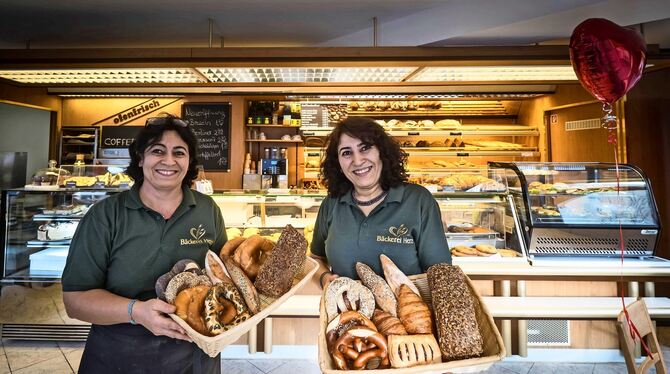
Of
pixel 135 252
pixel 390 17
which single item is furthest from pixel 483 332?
pixel 390 17

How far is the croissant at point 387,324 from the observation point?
864 millimetres

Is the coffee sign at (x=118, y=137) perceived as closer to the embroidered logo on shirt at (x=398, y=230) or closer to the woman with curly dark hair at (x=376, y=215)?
the woman with curly dark hair at (x=376, y=215)

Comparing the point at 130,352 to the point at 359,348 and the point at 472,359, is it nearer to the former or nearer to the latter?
the point at 359,348

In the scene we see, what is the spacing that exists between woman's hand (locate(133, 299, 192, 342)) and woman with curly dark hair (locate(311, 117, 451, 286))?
1.77 ft

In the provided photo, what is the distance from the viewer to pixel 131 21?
130 inches

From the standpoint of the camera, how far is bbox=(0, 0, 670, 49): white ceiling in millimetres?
3012

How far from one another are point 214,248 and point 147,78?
3.05 metres

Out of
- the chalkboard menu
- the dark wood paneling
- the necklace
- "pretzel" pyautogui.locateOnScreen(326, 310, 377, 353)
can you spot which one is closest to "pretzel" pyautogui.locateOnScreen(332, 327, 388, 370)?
"pretzel" pyautogui.locateOnScreen(326, 310, 377, 353)

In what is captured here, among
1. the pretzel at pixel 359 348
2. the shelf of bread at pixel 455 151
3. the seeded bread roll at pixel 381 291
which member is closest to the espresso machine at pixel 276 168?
the shelf of bread at pixel 455 151

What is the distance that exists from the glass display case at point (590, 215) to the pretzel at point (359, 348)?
2.19 meters

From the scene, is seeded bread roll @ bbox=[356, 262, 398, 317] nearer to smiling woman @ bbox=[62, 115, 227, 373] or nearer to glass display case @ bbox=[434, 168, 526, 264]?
smiling woman @ bbox=[62, 115, 227, 373]

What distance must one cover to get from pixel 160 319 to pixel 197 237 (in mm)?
455

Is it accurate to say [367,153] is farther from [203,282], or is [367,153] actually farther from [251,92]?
[251,92]

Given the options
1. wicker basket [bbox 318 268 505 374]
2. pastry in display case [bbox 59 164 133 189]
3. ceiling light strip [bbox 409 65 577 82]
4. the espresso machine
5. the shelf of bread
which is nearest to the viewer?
wicker basket [bbox 318 268 505 374]
